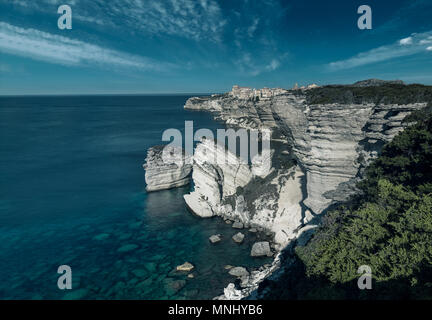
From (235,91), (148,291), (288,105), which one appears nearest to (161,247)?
(148,291)

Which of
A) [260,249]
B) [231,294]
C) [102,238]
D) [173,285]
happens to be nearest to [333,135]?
[260,249]

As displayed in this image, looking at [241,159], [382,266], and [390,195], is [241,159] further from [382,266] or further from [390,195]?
[382,266]

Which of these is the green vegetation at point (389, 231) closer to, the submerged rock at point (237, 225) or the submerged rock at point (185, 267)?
the submerged rock at point (185, 267)

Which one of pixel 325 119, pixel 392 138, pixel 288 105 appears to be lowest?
pixel 392 138

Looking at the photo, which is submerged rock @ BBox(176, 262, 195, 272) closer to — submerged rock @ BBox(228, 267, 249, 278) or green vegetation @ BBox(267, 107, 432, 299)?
submerged rock @ BBox(228, 267, 249, 278)

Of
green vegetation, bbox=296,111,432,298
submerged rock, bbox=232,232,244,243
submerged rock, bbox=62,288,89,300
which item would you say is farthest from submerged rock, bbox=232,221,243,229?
submerged rock, bbox=62,288,89,300
